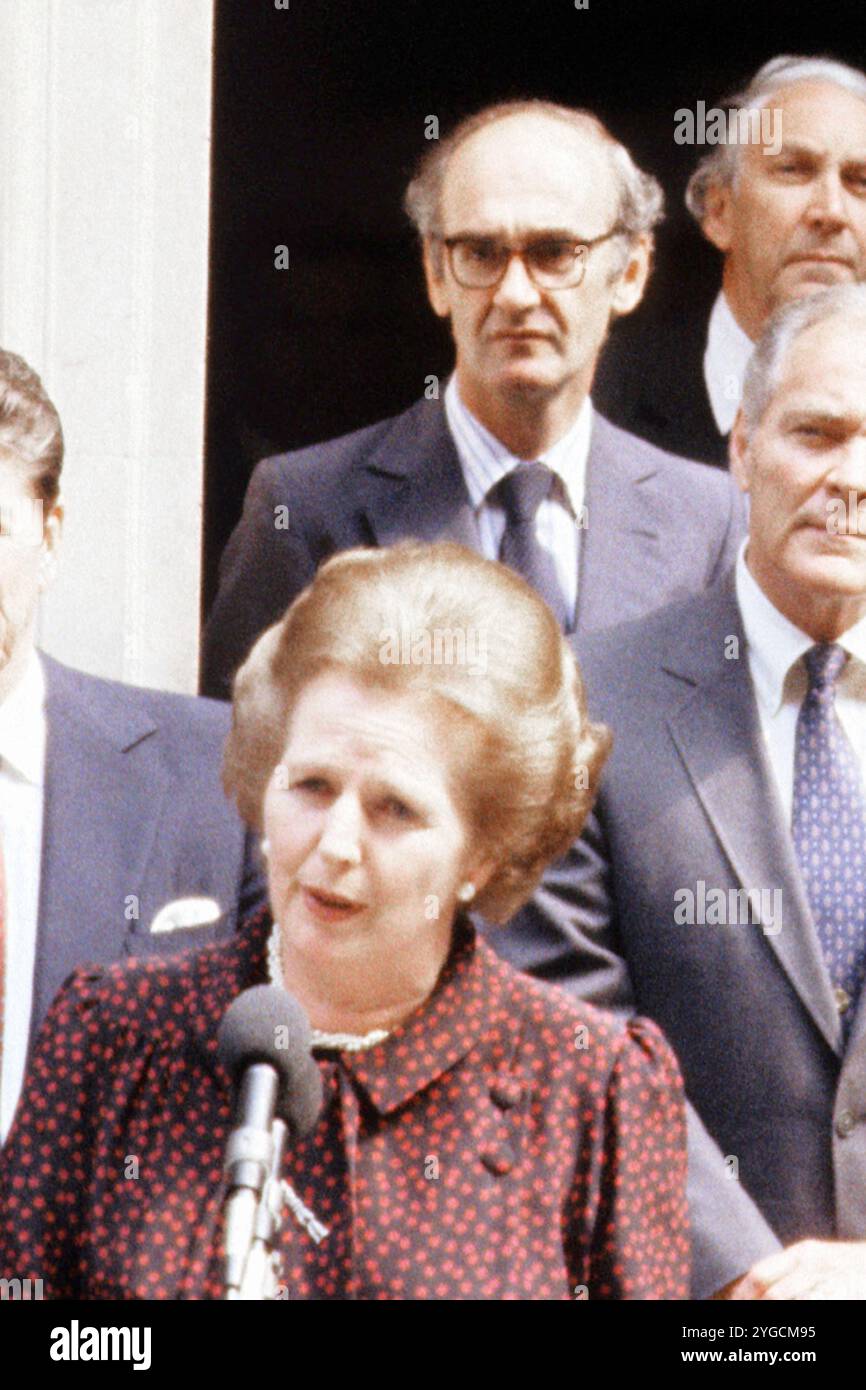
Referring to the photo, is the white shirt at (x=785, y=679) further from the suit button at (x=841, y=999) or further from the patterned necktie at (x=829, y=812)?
the suit button at (x=841, y=999)

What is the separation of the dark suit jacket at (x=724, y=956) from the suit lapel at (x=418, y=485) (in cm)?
44

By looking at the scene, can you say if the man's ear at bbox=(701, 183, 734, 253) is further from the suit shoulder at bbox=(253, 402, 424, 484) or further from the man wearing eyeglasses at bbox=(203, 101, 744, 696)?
the suit shoulder at bbox=(253, 402, 424, 484)

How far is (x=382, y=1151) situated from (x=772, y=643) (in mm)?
1103

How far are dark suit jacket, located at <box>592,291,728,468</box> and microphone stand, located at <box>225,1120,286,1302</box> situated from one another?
2003mm

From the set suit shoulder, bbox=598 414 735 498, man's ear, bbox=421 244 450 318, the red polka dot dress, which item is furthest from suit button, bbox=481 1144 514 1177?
man's ear, bbox=421 244 450 318

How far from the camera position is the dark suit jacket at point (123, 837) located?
3658mm

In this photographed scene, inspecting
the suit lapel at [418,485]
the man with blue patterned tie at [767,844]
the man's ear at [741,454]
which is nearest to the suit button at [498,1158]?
the man with blue patterned tie at [767,844]

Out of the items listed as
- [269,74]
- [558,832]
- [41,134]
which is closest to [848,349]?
[558,832]

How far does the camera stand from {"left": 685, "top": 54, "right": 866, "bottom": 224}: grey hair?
4.14 m

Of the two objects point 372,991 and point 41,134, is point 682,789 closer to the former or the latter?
point 372,991

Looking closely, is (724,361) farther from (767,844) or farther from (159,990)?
(159,990)

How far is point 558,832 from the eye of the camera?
3314 millimetres

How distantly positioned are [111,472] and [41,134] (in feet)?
2.16

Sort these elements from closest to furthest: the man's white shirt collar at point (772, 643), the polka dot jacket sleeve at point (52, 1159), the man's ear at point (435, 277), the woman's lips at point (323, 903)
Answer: the polka dot jacket sleeve at point (52, 1159) < the woman's lips at point (323, 903) < the man's white shirt collar at point (772, 643) < the man's ear at point (435, 277)
